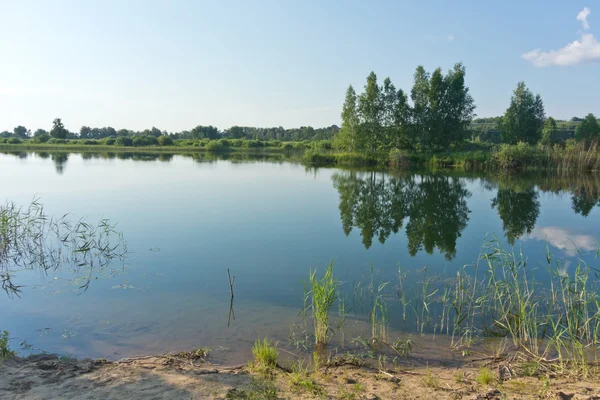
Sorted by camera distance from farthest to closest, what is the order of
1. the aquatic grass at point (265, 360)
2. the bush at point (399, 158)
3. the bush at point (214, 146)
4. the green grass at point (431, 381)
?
the bush at point (214, 146) < the bush at point (399, 158) < the aquatic grass at point (265, 360) < the green grass at point (431, 381)

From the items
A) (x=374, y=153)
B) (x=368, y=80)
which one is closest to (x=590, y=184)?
(x=374, y=153)

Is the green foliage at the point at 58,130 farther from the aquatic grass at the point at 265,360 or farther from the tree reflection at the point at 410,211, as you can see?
the aquatic grass at the point at 265,360

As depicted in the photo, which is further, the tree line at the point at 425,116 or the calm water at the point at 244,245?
the tree line at the point at 425,116

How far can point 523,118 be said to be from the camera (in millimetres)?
44719

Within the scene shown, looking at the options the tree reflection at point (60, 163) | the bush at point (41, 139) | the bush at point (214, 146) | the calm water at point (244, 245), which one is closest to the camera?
the calm water at point (244, 245)

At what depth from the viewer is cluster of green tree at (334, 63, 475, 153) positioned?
142 feet

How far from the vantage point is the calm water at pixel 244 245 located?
5.94m

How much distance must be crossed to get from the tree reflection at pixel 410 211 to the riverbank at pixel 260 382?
5944 millimetres

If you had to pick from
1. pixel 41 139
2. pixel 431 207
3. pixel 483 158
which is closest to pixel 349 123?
pixel 483 158

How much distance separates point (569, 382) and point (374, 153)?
140 feet

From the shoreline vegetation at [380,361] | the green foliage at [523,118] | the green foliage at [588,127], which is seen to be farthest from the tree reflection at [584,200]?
the green foliage at [588,127]

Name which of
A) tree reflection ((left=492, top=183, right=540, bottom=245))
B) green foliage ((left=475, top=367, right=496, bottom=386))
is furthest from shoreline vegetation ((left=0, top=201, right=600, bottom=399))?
tree reflection ((left=492, top=183, right=540, bottom=245))

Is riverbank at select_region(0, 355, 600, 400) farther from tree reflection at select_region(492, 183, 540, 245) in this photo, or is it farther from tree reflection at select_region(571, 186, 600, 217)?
tree reflection at select_region(571, 186, 600, 217)

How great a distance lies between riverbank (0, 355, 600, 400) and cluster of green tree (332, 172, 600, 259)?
5.95 m
